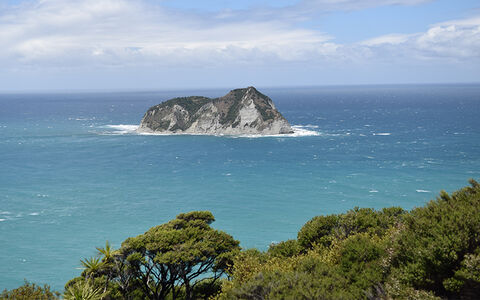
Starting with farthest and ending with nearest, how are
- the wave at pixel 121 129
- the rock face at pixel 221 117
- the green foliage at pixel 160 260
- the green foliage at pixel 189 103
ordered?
the green foliage at pixel 189 103 → the rock face at pixel 221 117 → the wave at pixel 121 129 → the green foliage at pixel 160 260

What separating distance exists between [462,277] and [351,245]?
7.29 metres

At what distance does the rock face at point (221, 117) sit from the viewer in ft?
510

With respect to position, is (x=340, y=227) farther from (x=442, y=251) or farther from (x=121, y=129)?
(x=121, y=129)

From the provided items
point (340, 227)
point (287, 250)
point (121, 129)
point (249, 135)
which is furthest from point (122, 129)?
point (287, 250)

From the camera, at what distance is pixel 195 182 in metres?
83.6

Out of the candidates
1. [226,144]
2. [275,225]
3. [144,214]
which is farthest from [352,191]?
[226,144]

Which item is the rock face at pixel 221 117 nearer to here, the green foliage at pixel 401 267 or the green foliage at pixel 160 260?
the green foliage at pixel 160 260

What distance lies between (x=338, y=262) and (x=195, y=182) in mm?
61372

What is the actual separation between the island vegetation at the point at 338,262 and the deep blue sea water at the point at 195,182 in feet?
61.4

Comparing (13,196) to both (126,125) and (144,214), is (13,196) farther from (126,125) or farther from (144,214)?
(126,125)

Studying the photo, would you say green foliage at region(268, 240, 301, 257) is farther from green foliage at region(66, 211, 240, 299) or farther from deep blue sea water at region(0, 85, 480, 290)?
deep blue sea water at region(0, 85, 480, 290)

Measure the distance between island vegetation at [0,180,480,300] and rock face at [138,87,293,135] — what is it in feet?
402

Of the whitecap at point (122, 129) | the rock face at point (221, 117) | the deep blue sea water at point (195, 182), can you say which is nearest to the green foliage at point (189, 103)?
the rock face at point (221, 117)

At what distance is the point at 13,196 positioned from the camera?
72.9m
